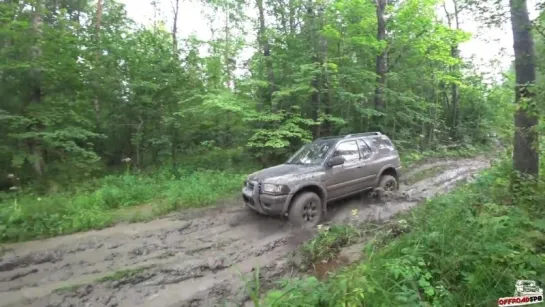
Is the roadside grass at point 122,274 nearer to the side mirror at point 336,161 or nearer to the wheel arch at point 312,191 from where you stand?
the wheel arch at point 312,191

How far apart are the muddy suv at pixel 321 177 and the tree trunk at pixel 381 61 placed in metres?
6.30

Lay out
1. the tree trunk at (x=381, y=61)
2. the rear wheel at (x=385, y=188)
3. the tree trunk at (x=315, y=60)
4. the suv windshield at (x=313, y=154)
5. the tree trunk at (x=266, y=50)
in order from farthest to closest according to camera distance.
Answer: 1. the tree trunk at (x=381, y=61)
2. the tree trunk at (x=266, y=50)
3. the tree trunk at (x=315, y=60)
4. the rear wheel at (x=385, y=188)
5. the suv windshield at (x=313, y=154)

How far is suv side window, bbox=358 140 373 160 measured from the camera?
290 inches

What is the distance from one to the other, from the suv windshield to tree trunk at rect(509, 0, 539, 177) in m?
3.48

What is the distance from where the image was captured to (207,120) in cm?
1223

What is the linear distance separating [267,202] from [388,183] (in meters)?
3.85

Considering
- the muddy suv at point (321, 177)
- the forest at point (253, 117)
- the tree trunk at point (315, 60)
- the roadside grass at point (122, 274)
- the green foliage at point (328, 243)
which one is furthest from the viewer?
the tree trunk at point (315, 60)

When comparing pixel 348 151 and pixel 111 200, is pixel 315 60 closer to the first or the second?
pixel 348 151

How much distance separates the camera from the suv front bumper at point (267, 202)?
571 cm

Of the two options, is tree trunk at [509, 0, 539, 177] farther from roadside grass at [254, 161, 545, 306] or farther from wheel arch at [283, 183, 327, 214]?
wheel arch at [283, 183, 327, 214]

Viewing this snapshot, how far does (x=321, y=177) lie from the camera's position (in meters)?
6.30

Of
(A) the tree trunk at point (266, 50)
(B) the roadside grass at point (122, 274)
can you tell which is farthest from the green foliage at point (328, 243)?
(A) the tree trunk at point (266, 50)

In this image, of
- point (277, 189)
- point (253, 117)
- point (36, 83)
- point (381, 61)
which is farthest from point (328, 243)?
point (381, 61)

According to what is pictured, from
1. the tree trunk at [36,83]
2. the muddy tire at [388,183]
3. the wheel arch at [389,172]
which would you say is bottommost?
the muddy tire at [388,183]
